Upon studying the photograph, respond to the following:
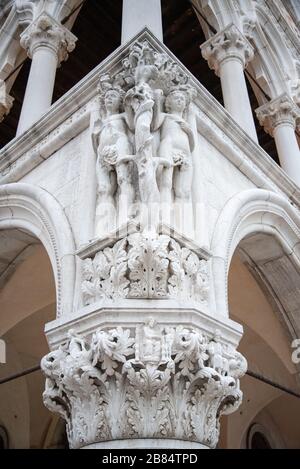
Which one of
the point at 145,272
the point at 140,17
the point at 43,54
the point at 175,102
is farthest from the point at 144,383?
the point at 43,54

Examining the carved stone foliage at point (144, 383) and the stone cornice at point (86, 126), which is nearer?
the carved stone foliage at point (144, 383)

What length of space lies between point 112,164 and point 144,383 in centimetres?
140

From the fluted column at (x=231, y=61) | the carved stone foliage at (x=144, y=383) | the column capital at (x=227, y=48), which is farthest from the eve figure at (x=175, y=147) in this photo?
the column capital at (x=227, y=48)

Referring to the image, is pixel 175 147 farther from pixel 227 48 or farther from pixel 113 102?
pixel 227 48

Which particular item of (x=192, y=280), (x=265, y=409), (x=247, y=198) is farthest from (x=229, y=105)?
Result: (x=265, y=409)

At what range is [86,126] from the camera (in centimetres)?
399

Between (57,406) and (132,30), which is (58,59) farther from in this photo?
(57,406)

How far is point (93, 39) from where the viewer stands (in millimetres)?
9047

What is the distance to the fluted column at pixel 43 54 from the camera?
5555 mm

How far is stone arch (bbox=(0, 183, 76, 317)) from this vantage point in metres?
3.11

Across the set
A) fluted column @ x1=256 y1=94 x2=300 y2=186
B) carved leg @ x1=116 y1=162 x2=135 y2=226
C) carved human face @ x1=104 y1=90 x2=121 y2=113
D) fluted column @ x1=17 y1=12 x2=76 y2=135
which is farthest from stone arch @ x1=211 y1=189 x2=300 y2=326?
fluted column @ x1=17 y1=12 x2=76 y2=135

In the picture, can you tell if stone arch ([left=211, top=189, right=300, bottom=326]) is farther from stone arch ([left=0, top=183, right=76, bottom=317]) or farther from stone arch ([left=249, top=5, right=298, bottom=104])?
stone arch ([left=249, top=5, right=298, bottom=104])

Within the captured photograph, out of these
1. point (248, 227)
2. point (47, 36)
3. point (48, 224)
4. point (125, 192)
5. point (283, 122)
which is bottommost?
point (125, 192)

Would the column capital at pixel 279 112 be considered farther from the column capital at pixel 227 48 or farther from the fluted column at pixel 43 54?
the fluted column at pixel 43 54
